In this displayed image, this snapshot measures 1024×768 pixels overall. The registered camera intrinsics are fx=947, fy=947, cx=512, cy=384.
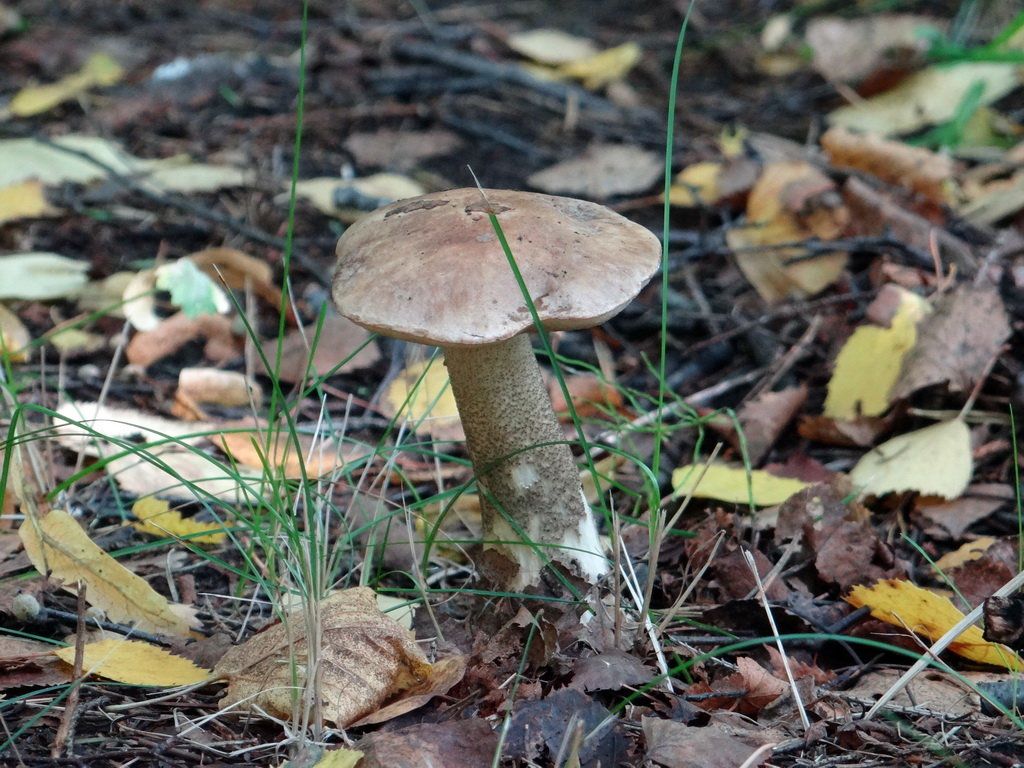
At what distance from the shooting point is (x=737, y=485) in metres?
1.73

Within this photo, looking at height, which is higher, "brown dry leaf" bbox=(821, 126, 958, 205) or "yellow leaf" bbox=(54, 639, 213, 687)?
"brown dry leaf" bbox=(821, 126, 958, 205)

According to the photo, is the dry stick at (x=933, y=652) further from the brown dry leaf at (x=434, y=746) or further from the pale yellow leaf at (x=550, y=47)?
the pale yellow leaf at (x=550, y=47)

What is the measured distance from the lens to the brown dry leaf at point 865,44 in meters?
3.24

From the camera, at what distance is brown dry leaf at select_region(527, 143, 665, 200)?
2885mm

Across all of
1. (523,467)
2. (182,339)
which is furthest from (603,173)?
(523,467)

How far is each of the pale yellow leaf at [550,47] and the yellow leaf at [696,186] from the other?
1174 millimetres

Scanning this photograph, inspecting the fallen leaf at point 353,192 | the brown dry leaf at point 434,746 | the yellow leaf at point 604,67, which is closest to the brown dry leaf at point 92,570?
the brown dry leaf at point 434,746

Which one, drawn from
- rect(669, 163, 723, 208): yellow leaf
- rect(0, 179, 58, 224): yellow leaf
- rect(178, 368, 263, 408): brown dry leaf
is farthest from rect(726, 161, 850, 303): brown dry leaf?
rect(0, 179, 58, 224): yellow leaf

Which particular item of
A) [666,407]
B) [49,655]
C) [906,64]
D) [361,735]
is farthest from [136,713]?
[906,64]

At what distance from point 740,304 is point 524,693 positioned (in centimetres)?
149

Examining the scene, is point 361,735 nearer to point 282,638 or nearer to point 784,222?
point 282,638

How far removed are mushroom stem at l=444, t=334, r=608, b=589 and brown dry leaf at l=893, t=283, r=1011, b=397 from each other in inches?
31.8

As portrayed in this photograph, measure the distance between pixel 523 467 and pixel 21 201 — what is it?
6.46 feet

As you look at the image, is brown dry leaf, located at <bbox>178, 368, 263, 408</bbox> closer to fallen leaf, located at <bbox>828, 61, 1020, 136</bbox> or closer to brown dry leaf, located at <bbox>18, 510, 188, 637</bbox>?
brown dry leaf, located at <bbox>18, 510, 188, 637</bbox>
